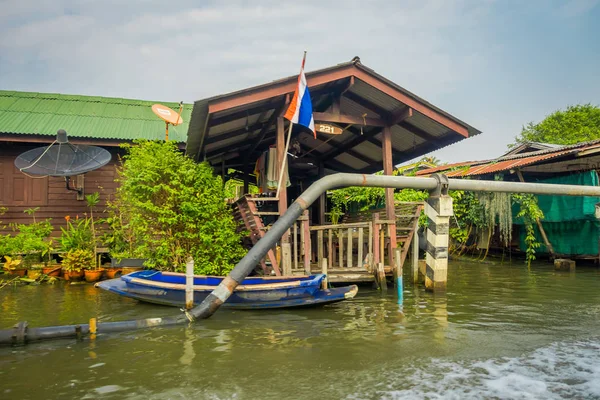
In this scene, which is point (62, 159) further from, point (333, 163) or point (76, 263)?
point (333, 163)

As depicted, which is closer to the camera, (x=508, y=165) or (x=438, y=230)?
(x=438, y=230)

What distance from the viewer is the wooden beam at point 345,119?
11258mm

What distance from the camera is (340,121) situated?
37.7ft

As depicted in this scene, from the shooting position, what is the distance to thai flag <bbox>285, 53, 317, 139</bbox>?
988 centimetres

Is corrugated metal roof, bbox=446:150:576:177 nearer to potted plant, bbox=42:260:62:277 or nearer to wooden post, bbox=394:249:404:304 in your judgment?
wooden post, bbox=394:249:404:304

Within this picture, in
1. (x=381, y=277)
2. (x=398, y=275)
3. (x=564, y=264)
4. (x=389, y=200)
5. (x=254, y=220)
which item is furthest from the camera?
(x=564, y=264)

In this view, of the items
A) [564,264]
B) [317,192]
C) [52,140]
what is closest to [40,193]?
[52,140]

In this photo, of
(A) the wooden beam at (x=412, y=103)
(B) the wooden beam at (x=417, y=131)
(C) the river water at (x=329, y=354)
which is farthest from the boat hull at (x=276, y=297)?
(B) the wooden beam at (x=417, y=131)

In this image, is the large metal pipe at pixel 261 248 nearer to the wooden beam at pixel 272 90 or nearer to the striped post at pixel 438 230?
the striped post at pixel 438 230

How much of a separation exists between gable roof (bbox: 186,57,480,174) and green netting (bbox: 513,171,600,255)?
6182mm

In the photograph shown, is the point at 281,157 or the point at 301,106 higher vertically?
the point at 301,106

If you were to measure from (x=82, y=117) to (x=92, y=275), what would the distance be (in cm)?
711

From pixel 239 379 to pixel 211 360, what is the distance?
834 mm

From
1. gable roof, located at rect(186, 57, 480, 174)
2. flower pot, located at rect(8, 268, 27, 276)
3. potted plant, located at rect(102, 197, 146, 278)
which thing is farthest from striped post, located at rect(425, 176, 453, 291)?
flower pot, located at rect(8, 268, 27, 276)
